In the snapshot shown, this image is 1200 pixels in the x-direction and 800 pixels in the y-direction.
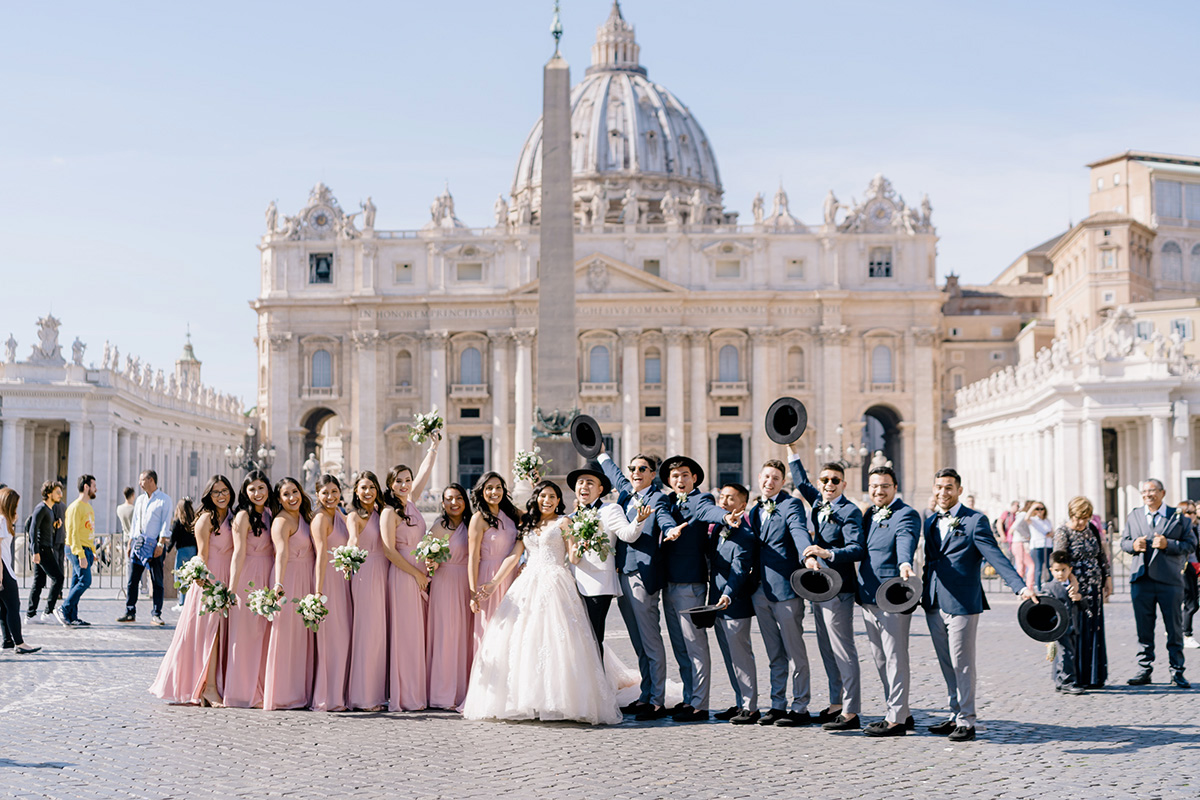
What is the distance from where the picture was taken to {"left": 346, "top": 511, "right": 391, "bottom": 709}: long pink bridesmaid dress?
32.7 ft

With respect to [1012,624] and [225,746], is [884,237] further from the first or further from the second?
[225,746]

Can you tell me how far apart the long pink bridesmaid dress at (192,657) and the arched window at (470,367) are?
54.5 meters

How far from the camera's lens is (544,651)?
935cm

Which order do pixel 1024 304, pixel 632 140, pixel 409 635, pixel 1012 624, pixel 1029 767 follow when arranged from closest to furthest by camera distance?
1. pixel 1029 767
2. pixel 409 635
3. pixel 1012 624
4. pixel 1024 304
5. pixel 632 140

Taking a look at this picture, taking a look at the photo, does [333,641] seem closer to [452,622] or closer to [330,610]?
[330,610]

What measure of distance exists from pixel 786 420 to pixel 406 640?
3.21 m

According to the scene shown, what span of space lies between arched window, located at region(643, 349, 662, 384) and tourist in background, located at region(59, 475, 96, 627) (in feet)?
158

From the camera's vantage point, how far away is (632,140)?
87.1 metres

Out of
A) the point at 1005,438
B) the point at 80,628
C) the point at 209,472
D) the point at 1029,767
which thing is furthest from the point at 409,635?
the point at 209,472

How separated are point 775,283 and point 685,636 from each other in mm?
54947

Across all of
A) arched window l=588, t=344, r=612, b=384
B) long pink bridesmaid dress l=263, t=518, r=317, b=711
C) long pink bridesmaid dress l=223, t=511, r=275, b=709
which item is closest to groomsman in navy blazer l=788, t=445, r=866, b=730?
long pink bridesmaid dress l=263, t=518, r=317, b=711

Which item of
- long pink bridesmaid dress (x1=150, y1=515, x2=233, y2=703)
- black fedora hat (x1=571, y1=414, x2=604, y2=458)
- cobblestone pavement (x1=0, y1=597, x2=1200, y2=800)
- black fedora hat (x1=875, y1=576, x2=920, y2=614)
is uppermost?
black fedora hat (x1=571, y1=414, x2=604, y2=458)

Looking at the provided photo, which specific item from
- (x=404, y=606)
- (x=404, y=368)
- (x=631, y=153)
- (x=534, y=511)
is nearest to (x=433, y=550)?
(x=404, y=606)

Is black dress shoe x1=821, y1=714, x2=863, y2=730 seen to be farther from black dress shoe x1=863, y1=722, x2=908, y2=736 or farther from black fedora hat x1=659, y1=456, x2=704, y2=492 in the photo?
black fedora hat x1=659, y1=456, x2=704, y2=492
